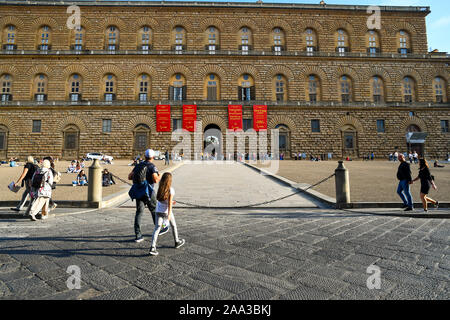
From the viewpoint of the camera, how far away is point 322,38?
2358 centimetres

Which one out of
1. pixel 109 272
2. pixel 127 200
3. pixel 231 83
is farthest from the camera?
pixel 231 83

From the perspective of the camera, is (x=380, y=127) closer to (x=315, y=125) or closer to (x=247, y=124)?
(x=315, y=125)

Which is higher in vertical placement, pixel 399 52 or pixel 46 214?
pixel 399 52

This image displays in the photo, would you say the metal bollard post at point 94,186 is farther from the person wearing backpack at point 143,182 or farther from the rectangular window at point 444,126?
the rectangular window at point 444,126

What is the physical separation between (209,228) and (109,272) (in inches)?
74.5

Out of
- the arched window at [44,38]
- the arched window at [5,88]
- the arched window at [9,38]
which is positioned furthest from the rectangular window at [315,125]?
the arched window at [9,38]

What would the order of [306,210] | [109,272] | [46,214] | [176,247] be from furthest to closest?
[306,210]
[46,214]
[176,247]
[109,272]

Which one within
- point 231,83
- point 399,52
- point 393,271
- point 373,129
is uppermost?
point 399,52

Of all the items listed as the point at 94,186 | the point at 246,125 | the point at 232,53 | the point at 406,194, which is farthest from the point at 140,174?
the point at 232,53

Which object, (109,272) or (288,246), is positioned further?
(288,246)

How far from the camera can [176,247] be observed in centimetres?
291

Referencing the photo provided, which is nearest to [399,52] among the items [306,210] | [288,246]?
[306,210]
